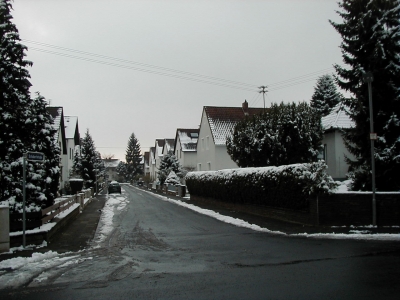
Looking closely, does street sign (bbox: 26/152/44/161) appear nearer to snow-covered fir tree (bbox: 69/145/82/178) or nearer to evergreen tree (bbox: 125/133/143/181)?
snow-covered fir tree (bbox: 69/145/82/178)

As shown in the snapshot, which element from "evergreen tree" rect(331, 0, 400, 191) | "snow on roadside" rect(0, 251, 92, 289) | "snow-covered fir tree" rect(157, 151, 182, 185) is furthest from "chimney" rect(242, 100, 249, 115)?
"snow on roadside" rect(0, 251, 92, 289)

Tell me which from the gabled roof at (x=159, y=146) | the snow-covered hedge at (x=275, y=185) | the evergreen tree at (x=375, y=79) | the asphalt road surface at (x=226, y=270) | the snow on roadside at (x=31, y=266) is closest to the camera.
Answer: the asphalt road surface at (x=226, y=270)

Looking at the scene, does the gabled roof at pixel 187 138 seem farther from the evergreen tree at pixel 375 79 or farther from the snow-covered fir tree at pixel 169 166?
the evergreen tree at pixel 375 79

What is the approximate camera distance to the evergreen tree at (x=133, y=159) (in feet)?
443

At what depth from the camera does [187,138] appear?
61.1 metres

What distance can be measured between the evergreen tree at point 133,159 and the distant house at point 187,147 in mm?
73876

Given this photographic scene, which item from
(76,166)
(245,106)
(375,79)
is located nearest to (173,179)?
(245,106)

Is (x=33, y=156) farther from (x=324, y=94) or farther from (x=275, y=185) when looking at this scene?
(x=324, y=94)

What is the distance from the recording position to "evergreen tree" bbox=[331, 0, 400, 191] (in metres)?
16.1

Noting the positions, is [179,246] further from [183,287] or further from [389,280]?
[389,280]

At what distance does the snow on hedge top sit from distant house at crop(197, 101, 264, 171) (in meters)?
10.0

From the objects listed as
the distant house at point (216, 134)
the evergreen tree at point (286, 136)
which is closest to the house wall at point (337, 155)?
the evergreen tree at point (286, 136)

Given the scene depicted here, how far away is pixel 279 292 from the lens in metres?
6.41

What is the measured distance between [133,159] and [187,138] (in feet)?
255
